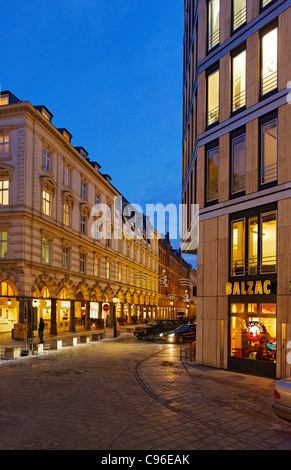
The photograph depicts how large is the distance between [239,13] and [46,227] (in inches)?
859

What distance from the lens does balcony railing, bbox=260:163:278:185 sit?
50.5 feet

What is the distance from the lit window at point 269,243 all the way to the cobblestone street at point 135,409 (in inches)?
166

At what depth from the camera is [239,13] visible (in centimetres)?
1766

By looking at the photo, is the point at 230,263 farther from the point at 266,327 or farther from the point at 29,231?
the point at 29,231

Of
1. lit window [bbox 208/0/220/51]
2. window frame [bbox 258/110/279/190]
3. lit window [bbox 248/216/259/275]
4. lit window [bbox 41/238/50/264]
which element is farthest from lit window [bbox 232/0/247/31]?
lit window [bbox 41/238/50/264]

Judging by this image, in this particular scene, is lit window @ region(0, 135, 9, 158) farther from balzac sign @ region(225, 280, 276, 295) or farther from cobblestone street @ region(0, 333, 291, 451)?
balzac sign @ region(225, 280, 276, 295)

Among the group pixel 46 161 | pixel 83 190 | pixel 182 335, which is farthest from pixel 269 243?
pixel 83 190

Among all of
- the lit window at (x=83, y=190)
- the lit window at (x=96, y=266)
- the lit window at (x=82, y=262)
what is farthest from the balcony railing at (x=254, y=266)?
the lit window at (x=96, y=266)

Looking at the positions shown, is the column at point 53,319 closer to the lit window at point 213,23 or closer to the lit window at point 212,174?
the lit window at point 212,174

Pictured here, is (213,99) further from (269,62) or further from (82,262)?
(82,262)

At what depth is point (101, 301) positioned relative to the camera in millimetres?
47188

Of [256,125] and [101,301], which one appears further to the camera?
[101,301]
